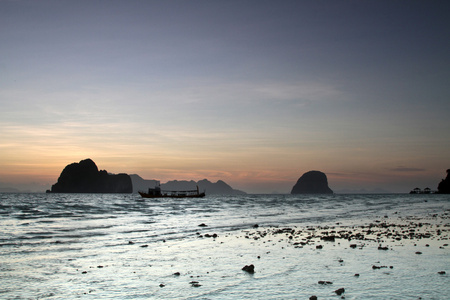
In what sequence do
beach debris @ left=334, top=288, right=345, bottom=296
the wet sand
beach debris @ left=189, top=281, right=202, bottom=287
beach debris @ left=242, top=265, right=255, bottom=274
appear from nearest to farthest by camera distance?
beach debris @ left=334, top=288, right=345, bottom=296 < the wet sand < beach debris @ left=189, top=281, right=202, bottom=287 < beach debris @ left=242, top=265, right=255, bottom=274

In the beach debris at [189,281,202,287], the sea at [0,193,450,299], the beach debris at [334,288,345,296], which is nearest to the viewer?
the beach debris at [334,288,345,296]

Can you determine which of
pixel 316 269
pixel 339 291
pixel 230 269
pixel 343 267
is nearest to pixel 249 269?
pixel 230 269

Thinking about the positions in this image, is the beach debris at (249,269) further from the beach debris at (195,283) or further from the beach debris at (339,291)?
the beach debris at (339,291)

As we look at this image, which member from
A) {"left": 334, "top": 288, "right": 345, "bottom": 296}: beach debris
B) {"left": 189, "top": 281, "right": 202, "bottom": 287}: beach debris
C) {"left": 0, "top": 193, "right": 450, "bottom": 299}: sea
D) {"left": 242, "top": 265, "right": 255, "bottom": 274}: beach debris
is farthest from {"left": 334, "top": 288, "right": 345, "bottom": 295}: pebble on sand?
{"left": 189, "top": 281, "right": 202, "bottom": 287}: beach debris

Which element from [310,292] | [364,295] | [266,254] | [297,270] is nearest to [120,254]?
[266,254]

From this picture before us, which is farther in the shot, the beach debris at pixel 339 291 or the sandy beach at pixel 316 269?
the sandy beach at pixel 316 269

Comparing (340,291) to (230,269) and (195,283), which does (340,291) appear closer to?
(195,283)

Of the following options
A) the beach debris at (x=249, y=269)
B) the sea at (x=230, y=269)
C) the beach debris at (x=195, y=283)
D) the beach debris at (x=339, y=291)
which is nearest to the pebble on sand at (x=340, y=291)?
the beach debris at (x=339, y=291)

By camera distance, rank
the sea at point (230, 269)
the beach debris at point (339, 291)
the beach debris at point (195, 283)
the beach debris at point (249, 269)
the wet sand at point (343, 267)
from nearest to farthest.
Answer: the beach debris at point (339, 291) → the wet sand at point (343, 267) → the sea at point (230, 269) → the beach debris at point (195, 283) → the beach debris at point (249, 269)

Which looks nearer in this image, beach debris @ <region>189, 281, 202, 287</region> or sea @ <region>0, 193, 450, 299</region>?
sea @ <region>0, 193, 450, 299</region>

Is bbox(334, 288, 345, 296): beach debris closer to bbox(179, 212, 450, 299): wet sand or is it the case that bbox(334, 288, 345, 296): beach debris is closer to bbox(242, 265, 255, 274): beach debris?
bbox(179, 212, 450, 299): wet sand

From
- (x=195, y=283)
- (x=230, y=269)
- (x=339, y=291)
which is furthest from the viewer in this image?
(x=230, y=269)

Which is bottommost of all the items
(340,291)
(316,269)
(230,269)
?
(230,269)

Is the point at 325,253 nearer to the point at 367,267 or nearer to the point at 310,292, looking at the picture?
the point at 367,267
